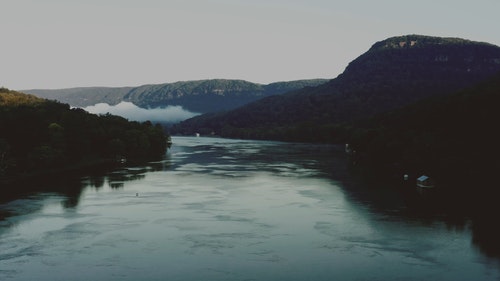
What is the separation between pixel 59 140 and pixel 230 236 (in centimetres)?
6609

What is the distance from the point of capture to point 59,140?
100m

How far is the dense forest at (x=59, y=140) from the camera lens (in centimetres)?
9086

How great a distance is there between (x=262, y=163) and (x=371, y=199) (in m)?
54.0

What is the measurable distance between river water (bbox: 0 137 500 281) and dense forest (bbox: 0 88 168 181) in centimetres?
1593

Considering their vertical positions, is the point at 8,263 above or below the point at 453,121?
below

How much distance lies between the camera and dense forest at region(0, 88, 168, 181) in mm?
90856

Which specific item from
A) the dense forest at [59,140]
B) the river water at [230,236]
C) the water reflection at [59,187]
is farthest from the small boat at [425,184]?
the dense forest at [59,140]

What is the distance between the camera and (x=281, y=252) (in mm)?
40750

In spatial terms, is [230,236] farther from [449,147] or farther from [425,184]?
[449,147]

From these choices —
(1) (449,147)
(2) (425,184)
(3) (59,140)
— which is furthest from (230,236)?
(3) (59,140)

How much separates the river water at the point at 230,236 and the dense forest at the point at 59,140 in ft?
52.3

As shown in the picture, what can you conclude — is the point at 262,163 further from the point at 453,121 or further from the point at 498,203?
the point at 498,203

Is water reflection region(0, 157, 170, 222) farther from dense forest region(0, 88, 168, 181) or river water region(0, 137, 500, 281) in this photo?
dense forest region(0, 88, 168, 181)

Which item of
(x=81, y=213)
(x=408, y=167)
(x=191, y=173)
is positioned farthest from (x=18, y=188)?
(x=408, y=167)
